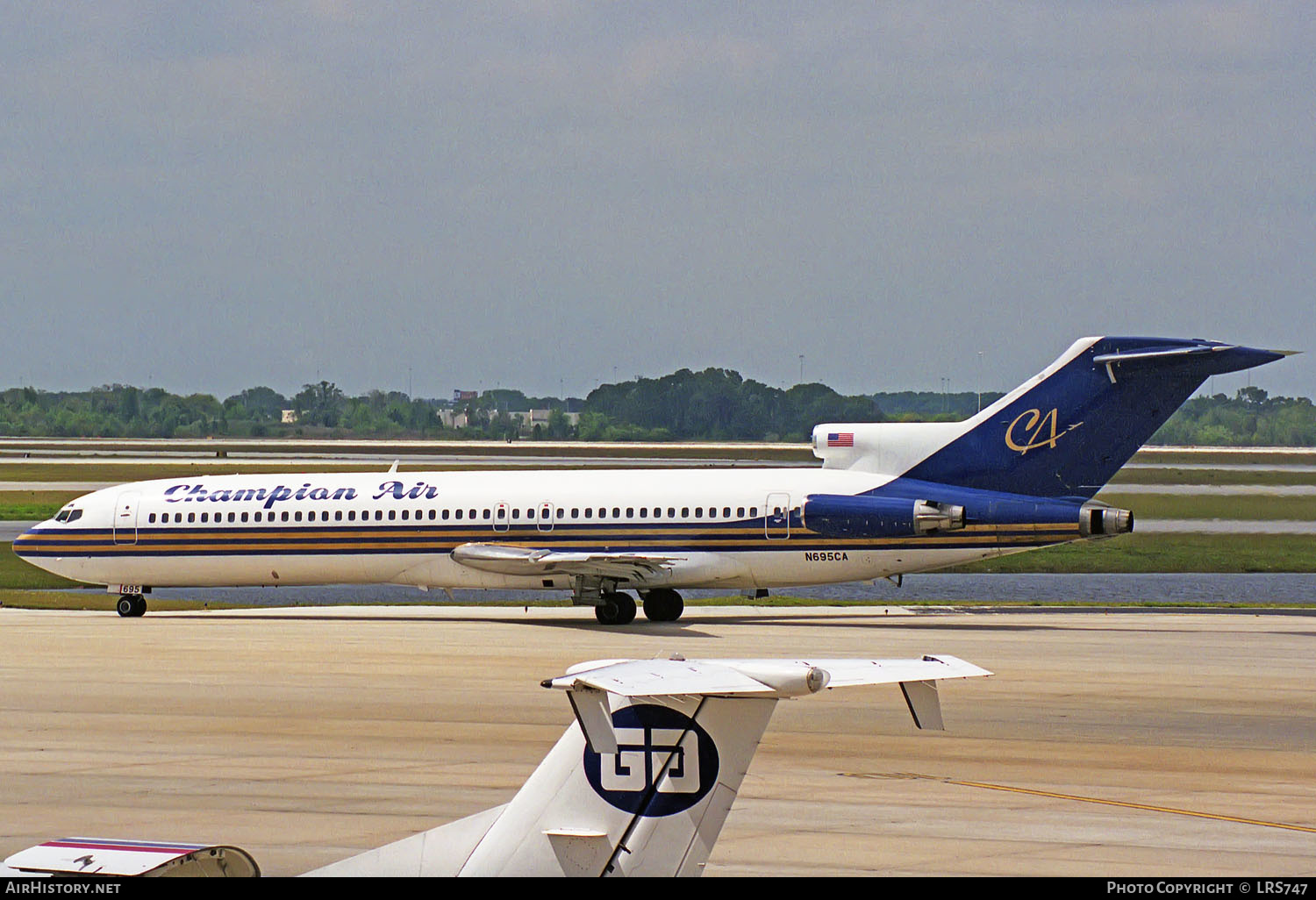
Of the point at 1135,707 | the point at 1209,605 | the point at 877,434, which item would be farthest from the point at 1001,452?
the point at 1135,707

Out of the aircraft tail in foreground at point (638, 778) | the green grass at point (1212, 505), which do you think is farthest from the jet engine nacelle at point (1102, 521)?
the green grass at point (1212, 505)

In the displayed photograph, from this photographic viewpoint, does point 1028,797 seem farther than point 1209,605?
No

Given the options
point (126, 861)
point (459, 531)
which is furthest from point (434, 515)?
point (126, 861)

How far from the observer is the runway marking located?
14.6m

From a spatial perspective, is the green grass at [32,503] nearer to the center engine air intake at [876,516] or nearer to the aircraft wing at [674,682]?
the center engine air intake at [876,516]

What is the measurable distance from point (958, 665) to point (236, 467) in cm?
9957

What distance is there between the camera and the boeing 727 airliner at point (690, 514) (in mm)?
32000

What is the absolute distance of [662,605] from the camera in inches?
1363

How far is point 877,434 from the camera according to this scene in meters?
34.0

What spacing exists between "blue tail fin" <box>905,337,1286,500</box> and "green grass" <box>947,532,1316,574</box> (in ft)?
55.4

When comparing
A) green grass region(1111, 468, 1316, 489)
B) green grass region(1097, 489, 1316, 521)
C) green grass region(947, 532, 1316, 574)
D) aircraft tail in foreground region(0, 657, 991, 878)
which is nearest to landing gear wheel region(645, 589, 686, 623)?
green grass region(947, 532, 1316, 574)
